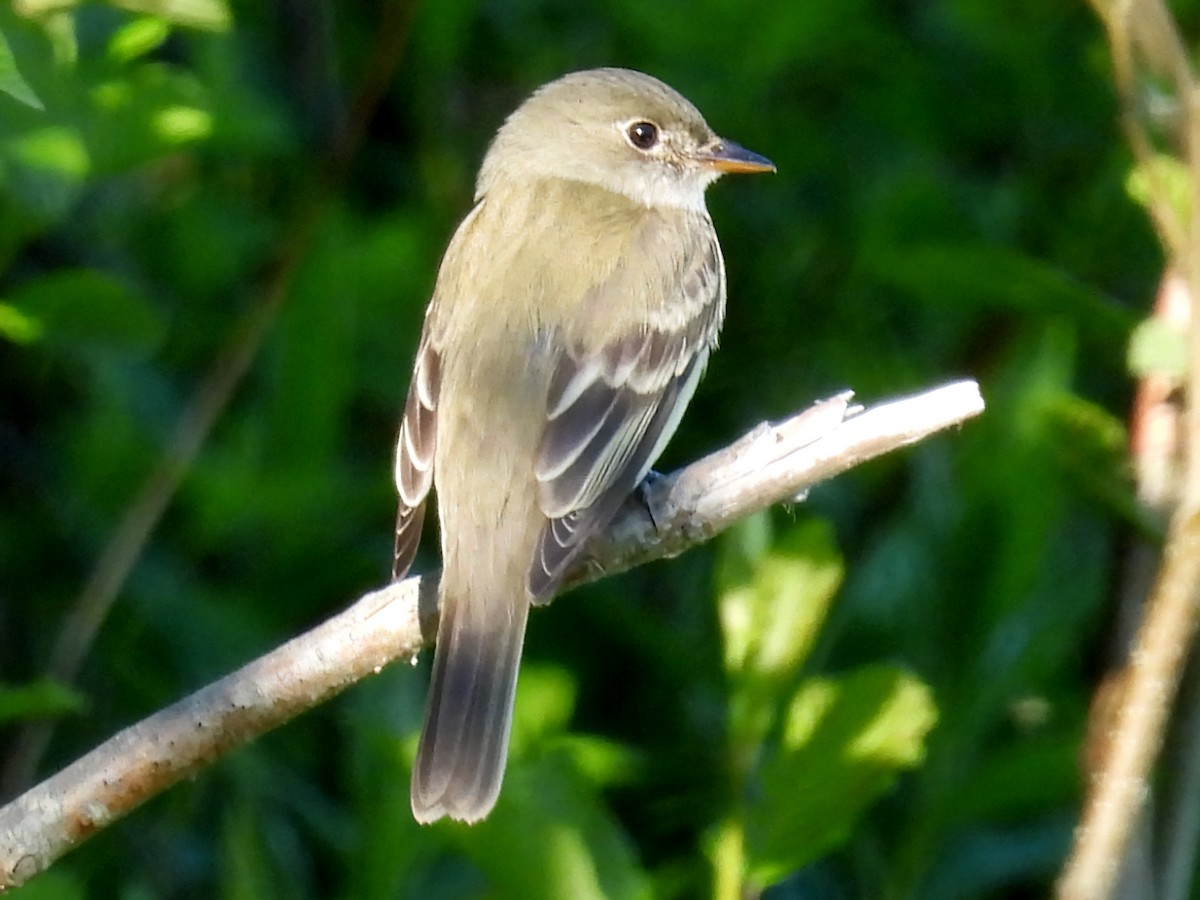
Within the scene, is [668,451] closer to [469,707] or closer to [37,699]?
[469,707]

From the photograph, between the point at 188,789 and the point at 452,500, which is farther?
the point at 188,789

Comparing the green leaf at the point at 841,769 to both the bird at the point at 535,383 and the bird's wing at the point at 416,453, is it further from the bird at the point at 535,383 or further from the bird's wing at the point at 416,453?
the bird's wing at the point at 416,453

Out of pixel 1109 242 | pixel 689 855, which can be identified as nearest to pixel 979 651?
pixel 689 855

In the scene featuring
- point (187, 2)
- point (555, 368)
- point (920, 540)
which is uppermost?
point (187, 2)

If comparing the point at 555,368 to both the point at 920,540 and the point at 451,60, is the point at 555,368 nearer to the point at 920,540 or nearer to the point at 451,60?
the point at 920,540

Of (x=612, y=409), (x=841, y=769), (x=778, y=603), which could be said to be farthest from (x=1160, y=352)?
(x=612, y=409)

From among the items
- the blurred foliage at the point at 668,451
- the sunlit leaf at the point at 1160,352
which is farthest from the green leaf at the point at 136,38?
the sunlit leaf at the point at 1160,352
